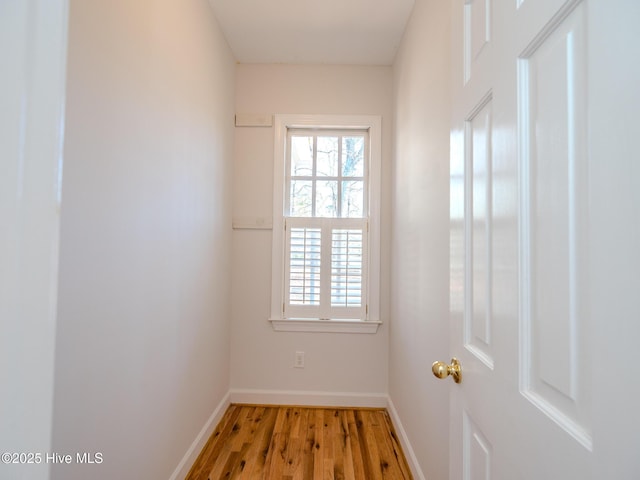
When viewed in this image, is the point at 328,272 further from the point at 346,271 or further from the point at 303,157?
the point at 303,157

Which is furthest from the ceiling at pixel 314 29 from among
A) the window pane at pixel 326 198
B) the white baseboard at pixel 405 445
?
the white baseboard at pixel 405 445

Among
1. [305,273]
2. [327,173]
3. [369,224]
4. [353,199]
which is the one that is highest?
[327,173]

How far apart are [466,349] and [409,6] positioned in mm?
2083

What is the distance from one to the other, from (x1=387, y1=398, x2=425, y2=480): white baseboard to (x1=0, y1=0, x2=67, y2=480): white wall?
5.89 ft

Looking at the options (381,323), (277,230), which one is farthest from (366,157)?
(381,323)

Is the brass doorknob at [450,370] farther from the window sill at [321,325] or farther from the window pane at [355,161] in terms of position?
the window pane at [355,161]

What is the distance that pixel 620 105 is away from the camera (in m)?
0.37

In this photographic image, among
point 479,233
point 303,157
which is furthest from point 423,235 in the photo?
point 303,157

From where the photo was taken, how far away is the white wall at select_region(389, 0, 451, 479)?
4.81ft

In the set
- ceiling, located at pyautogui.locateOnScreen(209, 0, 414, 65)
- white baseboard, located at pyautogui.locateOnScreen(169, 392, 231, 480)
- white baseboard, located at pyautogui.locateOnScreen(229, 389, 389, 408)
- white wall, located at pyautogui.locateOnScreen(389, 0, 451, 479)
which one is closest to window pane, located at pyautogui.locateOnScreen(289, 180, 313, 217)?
white wall, located at pyautogui.locateOnScreen(389, 0, 451, 479)

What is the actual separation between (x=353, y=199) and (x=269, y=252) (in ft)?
2.56

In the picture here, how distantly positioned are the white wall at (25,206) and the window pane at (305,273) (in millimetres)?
2251

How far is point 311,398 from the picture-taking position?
2.60m

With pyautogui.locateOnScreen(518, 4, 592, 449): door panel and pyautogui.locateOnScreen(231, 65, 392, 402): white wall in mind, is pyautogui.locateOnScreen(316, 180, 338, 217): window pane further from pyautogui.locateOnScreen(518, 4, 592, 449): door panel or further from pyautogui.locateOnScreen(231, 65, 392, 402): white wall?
pyautogui.locateOnScreen(518, 4, 592, 449): door panel
